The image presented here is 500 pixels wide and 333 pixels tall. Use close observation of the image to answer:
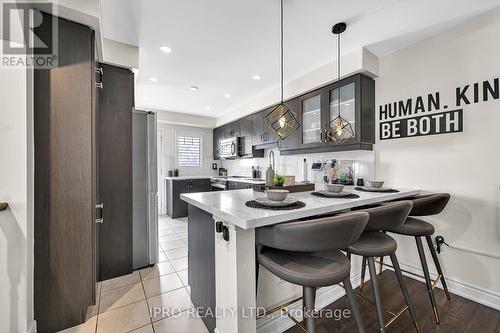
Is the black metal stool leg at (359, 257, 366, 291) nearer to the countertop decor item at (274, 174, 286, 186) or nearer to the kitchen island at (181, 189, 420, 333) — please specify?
the kitchen island at (181, 189, 420, 333)

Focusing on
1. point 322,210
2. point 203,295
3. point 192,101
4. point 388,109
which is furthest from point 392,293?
point 192,101

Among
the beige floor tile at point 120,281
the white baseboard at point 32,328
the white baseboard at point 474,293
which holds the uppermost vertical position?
the white baseboard at point 32,328

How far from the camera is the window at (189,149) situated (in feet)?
18.5

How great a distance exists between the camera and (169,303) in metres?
1.92

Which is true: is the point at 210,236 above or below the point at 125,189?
below

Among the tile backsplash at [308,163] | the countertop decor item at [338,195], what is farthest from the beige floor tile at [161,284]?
the tile backsplash at [308,163]

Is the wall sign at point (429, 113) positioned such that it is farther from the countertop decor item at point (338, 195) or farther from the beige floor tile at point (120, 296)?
the beige floor tile at point (120, 296)

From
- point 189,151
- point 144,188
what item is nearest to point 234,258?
point 144,188

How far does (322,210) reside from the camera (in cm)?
132

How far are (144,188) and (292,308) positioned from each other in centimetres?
201

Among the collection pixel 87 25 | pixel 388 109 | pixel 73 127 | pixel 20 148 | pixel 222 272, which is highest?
pixel 87 25

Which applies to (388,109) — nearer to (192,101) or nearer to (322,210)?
(322,210)

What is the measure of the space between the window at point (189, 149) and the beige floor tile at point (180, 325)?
430cm

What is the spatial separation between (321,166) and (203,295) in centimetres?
236
